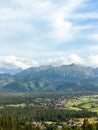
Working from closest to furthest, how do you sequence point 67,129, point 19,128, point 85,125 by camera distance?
1. point 85,125
2. point 67,129
3. point 19,128

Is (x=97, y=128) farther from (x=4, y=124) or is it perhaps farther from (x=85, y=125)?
(x=4, y=124)

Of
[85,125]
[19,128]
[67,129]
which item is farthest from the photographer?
[19,128]

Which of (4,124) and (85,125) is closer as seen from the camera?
(85,125)

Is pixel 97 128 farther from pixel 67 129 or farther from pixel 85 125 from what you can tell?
pixel 67 129

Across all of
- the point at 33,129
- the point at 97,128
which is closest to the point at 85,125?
the point at 97,128

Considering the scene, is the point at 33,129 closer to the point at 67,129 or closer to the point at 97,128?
the point at 67,129

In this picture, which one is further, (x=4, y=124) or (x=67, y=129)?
(x=4, y=124)

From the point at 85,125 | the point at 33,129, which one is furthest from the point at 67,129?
the point at 33,129

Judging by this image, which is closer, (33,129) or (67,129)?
(67,129)
